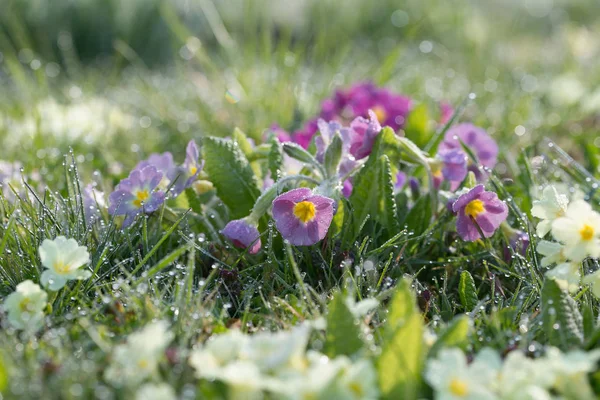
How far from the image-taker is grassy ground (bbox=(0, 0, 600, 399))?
3.77ft

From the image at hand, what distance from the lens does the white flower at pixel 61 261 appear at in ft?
4.27

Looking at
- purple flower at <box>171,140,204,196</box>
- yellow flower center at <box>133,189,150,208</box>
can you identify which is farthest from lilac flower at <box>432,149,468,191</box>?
yellow flower center at <box>133,189,150,208</box>

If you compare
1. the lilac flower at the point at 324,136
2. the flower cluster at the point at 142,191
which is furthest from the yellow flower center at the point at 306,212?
the flower cluster at the point at 142,191

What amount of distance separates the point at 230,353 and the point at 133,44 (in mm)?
5119

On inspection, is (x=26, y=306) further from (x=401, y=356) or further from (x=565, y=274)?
(x=565, y=274)

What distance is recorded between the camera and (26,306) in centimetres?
126

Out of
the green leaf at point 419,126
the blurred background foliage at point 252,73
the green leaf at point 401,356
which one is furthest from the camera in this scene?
the blurred background foliage at point 252,73

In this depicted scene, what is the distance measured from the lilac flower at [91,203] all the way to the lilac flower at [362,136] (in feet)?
2.08

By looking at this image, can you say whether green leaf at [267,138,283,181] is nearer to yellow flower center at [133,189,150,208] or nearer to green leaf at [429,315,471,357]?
yellow flower center at [133,189,150,208]

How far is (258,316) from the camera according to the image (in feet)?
4.51

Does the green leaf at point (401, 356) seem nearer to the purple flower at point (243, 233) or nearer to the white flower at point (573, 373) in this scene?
the white flower at point (573, 373)

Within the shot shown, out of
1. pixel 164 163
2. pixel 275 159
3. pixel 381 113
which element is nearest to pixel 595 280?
pixel 275 159

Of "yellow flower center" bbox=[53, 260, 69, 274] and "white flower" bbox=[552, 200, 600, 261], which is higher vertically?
"yellow flower center" bbox=[53, 260, 69, 274]

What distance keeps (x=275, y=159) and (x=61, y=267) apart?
2.17ft
